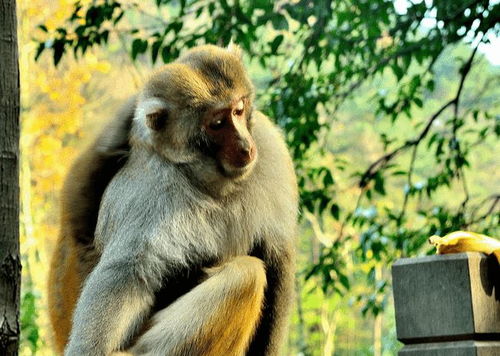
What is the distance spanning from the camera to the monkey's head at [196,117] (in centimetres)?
284

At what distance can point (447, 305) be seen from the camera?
2.16 m

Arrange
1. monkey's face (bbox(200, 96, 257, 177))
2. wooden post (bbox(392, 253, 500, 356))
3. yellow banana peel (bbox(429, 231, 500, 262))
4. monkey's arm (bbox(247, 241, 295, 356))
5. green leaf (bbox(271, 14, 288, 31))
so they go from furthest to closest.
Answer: green leaf (bbox(271, 14, 288, 31)), monkey's arm (bbox(247, 241, 295, 356)), monkey's face (bbox(200, 96, 257, 177)), yellow banana peel (bbox(429, 231, 500, 262)), wooden post (bbox(392, 253, 500, 356))

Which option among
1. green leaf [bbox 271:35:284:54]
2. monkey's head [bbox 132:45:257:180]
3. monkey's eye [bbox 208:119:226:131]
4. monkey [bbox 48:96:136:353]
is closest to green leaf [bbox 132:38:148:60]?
green leaf [bbox 271:35:284:54]

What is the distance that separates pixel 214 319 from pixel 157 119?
2.37 feet

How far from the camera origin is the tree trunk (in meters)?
2.24

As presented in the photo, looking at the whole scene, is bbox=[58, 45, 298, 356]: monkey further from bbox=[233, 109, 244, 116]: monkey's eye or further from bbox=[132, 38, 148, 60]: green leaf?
bbox=[132, 38, 148, 60]: green leaf

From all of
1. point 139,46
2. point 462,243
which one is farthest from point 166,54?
A: point 462,243

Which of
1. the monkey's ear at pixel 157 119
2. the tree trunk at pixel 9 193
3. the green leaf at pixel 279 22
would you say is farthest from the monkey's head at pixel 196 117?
the green leaf at pixel 279 22

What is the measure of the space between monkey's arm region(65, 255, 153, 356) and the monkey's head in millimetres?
431

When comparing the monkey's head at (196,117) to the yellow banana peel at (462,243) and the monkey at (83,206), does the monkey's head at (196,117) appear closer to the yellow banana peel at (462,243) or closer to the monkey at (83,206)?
the monkey at (83,206)

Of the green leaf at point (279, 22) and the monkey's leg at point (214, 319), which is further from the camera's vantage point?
the green leaf at point (279, 22)

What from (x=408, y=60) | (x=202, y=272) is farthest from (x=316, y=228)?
(x=202, y=272)

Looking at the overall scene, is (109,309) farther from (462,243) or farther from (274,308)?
(462,243)

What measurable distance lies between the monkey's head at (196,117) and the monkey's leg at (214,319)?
0.38 metres
